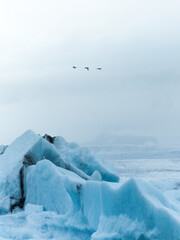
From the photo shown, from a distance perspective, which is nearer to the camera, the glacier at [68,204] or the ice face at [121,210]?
the ice face at [121,210]

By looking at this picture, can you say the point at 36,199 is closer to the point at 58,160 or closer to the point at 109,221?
the point at 58,160

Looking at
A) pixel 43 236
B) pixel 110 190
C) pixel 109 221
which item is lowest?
pixel 43 236

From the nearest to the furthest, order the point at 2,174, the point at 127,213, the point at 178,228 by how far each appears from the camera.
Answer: the point at 178,228 → the point at 127,213 → the point at 2,174

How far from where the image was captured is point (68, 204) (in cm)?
753

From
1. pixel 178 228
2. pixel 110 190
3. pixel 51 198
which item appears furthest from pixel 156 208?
pixel 51 198

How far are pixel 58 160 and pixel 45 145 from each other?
60 centimetres

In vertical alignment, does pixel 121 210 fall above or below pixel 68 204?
above

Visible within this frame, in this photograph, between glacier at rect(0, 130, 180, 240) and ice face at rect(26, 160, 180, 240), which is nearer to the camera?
ice face at rect(26, 160, 180, 240)

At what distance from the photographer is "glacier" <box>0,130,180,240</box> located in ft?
16.9

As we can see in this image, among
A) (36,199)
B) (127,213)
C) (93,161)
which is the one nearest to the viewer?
(127,213)

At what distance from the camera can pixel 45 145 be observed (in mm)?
10352

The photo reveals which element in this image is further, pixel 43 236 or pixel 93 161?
pixel 93 161

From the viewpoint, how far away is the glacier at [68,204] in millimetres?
5160

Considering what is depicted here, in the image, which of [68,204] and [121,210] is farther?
[68,204]
